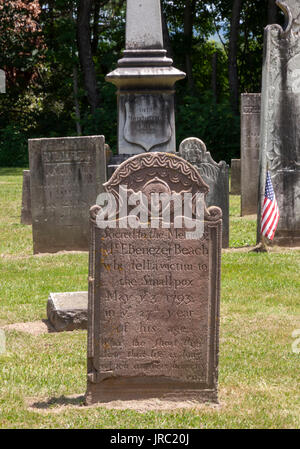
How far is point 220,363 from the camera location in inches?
254

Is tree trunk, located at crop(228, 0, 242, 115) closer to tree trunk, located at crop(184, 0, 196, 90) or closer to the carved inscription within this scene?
tree trunk, located at crop(184, 0, 196, 90)

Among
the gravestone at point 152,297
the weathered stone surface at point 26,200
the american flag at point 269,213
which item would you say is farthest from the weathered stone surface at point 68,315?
the weathered stone surface at point 26,200

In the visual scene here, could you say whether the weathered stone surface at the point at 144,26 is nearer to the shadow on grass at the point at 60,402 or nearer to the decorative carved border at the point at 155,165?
the decorative carved border at the point at 155,165

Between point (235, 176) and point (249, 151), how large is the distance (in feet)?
11.1

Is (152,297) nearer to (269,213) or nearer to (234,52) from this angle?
(269,213)

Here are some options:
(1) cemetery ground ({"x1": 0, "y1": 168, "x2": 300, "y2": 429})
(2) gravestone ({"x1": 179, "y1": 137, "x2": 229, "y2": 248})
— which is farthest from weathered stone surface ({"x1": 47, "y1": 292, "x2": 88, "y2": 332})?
(2) gravestone ({"x1": 179, "y1": 137, "x2": 229, "y2": 248})

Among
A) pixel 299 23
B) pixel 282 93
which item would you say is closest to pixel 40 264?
pixel 282 93

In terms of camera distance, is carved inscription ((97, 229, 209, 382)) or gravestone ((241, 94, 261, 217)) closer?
carved inscription ((97, 229, 209, 382))

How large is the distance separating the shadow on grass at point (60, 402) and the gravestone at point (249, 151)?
988cm

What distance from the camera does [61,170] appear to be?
11.4 m

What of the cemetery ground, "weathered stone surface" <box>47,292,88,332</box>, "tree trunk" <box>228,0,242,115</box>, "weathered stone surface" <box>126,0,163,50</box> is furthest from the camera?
"tree trunk" <box>228,0,242,115</box>

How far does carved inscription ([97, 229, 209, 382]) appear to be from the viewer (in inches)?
217

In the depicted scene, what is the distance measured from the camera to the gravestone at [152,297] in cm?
552

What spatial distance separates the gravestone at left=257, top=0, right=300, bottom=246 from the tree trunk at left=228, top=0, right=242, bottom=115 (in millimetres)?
17232
